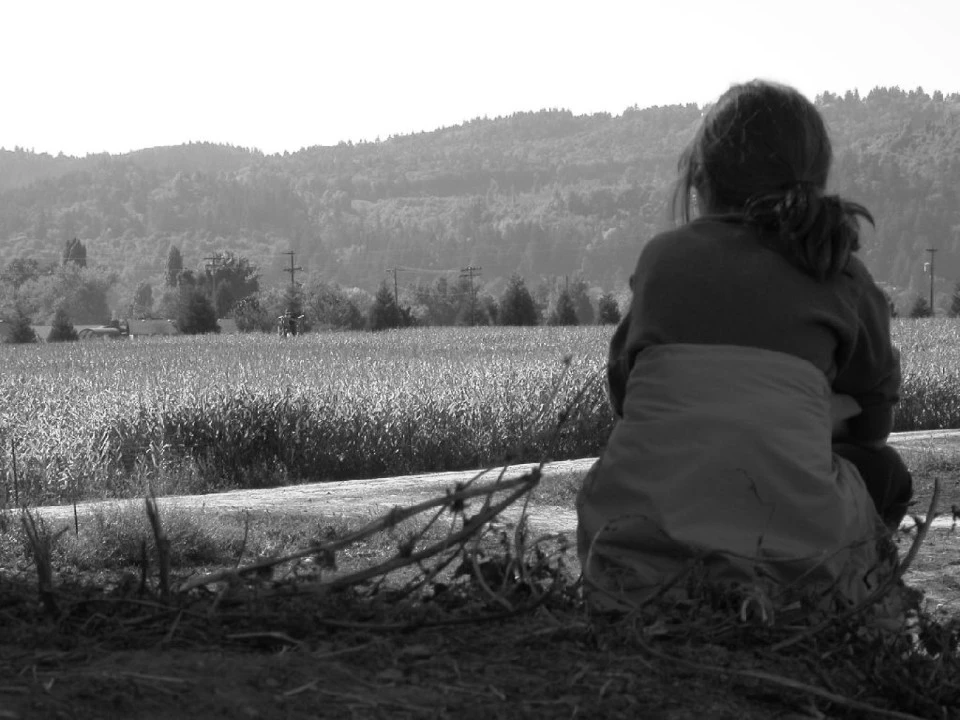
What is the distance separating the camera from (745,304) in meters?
2.34

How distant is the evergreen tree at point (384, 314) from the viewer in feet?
235

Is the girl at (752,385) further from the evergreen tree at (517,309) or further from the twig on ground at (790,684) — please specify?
the evergreen tree at (517,309)


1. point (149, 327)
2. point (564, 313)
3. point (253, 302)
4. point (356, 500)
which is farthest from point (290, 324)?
point (356, 500)

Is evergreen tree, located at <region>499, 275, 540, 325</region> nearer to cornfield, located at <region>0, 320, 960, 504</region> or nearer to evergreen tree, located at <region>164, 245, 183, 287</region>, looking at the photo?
cornfield, located at <region>0, 320, 960, 504</region>

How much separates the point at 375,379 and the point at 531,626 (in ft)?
47.3

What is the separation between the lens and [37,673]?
1481mm

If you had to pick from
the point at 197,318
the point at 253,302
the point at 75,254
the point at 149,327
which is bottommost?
the point at 149,327

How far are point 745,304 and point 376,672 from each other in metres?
1.11

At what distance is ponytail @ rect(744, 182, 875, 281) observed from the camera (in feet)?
7.68

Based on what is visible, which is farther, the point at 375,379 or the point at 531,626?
the point at 375,379

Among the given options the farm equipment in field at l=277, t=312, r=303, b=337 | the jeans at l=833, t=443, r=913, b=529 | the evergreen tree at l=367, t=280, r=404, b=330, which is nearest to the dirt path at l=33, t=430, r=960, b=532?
the jeans at l=833, t=443, r=913, b=529

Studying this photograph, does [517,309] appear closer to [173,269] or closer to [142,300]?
[173,269]

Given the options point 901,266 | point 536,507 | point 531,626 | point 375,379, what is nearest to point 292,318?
point 375,379

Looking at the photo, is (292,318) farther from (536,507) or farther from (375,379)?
(536,507)
